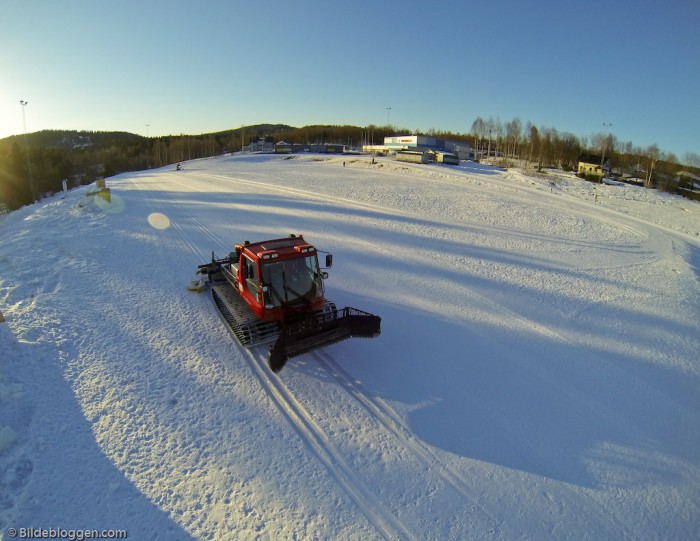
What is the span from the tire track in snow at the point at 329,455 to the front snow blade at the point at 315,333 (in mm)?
402

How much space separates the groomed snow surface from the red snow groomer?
0.60 metres

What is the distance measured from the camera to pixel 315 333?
780 centimetres

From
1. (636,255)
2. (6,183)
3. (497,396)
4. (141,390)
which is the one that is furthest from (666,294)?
(6,183)

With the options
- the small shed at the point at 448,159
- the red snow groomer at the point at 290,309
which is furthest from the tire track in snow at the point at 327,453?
the small shed at the point at 448,159

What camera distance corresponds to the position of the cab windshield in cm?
823

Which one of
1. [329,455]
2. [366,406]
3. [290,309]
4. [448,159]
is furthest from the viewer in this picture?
[448,159]

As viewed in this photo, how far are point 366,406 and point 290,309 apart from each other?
259 cm

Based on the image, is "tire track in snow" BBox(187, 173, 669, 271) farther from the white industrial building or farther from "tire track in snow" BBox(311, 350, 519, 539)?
the white industrial building

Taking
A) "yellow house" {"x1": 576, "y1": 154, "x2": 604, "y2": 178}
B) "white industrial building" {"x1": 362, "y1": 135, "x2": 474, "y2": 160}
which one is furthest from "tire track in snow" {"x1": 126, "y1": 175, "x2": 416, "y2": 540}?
"yellow house" {"x1": 576, "y1": 154, "x2": 604, "y2": 178}

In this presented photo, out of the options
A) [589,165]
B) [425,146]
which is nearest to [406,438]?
[425,146]

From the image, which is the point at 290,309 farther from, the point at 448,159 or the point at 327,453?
the point at 448,159

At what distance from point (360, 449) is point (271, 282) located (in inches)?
148

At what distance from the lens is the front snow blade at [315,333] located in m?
7.36

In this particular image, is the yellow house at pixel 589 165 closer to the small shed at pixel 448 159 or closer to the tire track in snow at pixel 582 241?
the small shed at pixel 448 159
